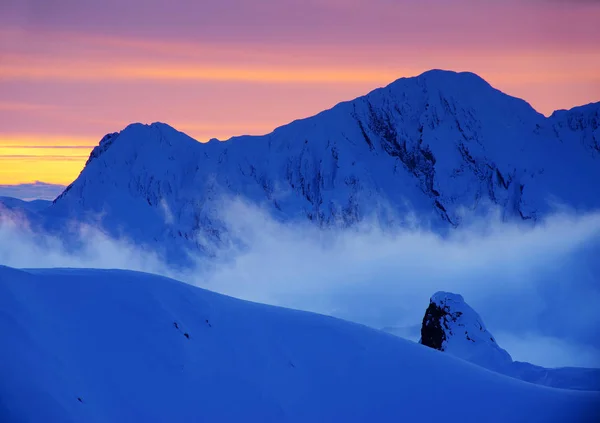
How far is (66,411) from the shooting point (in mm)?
24578

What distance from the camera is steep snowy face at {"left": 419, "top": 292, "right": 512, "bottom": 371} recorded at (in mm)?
71812

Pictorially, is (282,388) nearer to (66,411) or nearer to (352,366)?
(352,366)

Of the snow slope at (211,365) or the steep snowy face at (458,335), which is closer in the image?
the snow slope at (211,365)

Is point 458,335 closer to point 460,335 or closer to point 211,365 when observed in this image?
point 460,335

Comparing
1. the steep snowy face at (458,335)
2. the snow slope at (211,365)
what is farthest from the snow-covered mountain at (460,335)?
the snow slope at (211,365)

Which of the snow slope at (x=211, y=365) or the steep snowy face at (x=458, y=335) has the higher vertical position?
the steep snowy face at (x=458, y=335)

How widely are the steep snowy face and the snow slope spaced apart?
35.2 metres

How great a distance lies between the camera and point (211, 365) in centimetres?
3169

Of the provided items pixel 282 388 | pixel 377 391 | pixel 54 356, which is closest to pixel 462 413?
pixel 377 391

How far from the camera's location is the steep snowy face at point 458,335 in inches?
2827

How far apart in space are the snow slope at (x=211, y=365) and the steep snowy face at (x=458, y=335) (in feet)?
115

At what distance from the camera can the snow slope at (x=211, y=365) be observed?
27.1 meters

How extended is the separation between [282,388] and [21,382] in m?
11.0

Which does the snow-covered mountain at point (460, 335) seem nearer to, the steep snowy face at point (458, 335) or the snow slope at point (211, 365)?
the steep snowy face at point (458, 335)
